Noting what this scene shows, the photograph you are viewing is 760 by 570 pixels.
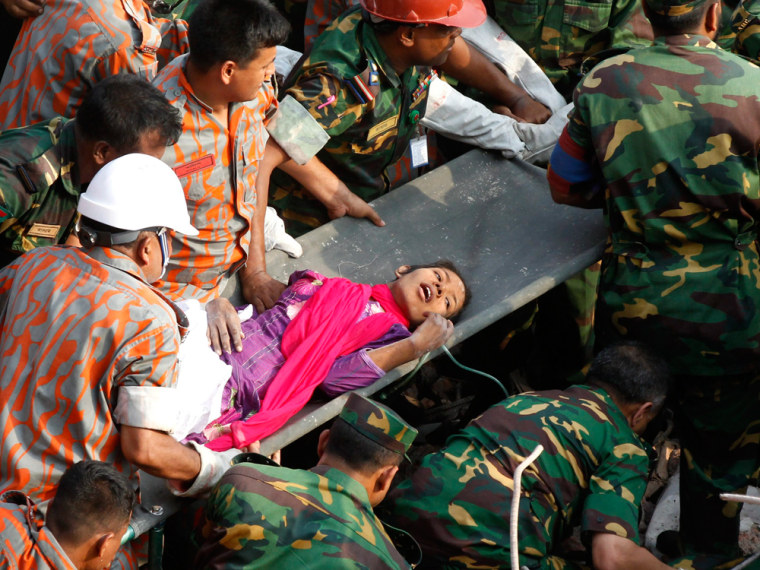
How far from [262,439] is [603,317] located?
5.03ft

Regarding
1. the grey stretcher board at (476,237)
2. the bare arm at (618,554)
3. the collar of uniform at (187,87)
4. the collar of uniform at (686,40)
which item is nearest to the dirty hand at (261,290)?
the grey stretcher board at (476,237)

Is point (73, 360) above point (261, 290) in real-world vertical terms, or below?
above

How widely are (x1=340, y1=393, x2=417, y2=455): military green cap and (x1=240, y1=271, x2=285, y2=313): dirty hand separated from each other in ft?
4.03

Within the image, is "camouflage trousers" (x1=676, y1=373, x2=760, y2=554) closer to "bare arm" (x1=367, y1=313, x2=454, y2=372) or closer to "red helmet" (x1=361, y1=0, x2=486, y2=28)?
"bare arm" (x1=367, y1=313, x2=454, y2=372)

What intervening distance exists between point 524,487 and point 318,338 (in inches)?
42.9

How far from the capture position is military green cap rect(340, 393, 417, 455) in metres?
3.02

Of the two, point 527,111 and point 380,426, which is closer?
point 380,426

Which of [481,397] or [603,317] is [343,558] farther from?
[481,397]

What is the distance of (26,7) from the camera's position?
3.89m

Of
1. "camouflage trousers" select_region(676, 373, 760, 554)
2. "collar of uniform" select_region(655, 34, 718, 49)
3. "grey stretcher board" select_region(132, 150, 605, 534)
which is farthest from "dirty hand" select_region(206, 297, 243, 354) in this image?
"collar of uniform" select_region(655, 34, 718, 49)

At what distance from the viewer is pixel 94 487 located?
8.59 ft

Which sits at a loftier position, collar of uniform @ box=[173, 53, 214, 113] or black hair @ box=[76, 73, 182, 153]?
black hair @ box=[76, 73, 182, 153]

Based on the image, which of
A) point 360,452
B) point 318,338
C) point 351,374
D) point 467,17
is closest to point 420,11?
point 467,17

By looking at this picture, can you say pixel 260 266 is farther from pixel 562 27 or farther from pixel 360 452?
pixel 562 27
